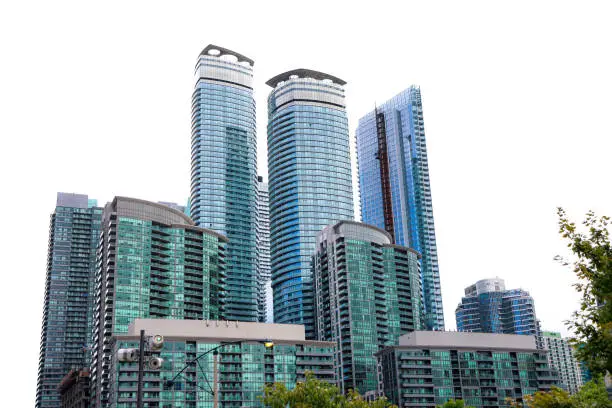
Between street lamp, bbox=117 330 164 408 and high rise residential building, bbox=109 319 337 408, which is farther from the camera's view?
high rise residential building, bbox=109 319 337 408

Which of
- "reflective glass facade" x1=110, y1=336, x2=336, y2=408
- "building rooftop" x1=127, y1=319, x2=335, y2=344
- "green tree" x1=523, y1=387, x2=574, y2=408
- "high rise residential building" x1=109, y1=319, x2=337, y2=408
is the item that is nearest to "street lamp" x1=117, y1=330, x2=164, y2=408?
"green tree" x1=523, y1=387, x2=574, y2=408

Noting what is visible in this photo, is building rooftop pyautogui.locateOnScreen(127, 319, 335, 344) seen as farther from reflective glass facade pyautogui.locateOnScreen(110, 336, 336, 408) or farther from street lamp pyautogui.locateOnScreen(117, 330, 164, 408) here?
street lamp pyautogui.locateOnScreen(117, 330, 164, 408)

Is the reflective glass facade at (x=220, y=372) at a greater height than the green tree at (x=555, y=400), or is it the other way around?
the reflective glass facade at (x=220, y=372)

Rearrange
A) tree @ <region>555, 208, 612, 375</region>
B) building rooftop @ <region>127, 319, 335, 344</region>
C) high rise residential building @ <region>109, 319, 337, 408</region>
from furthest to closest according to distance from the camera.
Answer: building rooftop @ <region>127, 319, 335, 344</region>, high rise residential building @ <region>109, 319, 337, 408</region>, tree @ <region>555, 208, 612, 375</region>

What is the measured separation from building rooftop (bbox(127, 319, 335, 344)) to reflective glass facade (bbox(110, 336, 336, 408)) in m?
1.94

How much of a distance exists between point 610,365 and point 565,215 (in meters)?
6.18

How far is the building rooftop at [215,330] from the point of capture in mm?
165500

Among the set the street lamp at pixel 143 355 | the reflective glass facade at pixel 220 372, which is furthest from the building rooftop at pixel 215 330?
the street lamp at pixel 143 355

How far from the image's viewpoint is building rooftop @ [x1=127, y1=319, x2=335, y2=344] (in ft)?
543

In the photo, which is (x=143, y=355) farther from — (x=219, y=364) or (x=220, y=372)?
(x=220, y=372)

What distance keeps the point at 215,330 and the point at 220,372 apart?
9.97 metres

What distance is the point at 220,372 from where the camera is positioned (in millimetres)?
168125

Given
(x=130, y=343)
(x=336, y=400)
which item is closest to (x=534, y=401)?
(x=336, y=400)

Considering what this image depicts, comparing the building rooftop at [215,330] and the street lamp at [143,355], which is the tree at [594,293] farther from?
the building rooftop at [215,330]
